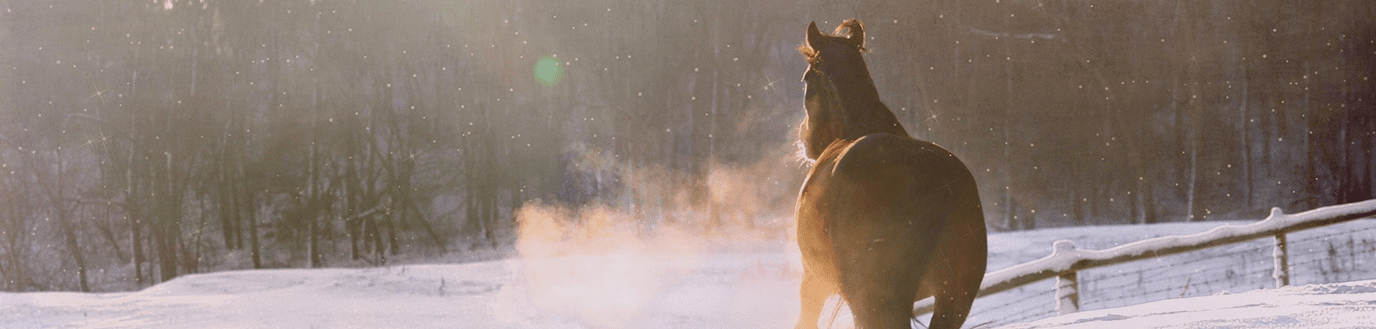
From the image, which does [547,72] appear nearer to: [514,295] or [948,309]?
[514,295]

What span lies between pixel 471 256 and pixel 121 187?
707cm

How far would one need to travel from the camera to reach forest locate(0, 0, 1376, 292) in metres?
Result: 16.7

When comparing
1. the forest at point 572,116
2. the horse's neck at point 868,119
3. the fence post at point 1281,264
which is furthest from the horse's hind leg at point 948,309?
the forest at point 572,116

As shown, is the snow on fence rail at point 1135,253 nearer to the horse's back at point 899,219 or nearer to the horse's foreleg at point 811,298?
the horse's foreleg at point 811,298

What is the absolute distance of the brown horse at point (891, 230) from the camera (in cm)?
201

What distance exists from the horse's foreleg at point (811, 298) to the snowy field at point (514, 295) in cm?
858

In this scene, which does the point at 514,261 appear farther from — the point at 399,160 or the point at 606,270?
the point at 399,160

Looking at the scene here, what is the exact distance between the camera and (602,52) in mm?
17703

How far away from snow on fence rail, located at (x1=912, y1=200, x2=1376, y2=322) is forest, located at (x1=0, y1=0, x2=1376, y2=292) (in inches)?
343

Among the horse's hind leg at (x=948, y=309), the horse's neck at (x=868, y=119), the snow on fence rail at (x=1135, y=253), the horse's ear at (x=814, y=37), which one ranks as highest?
the horse's ear at (x=814, y=37)

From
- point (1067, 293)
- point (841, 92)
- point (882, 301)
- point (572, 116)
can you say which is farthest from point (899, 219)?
point (572, 116)

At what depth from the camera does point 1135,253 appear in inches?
270

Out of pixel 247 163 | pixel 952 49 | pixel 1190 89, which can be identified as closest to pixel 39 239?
pixel 247 163

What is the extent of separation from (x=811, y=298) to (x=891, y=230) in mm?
388
